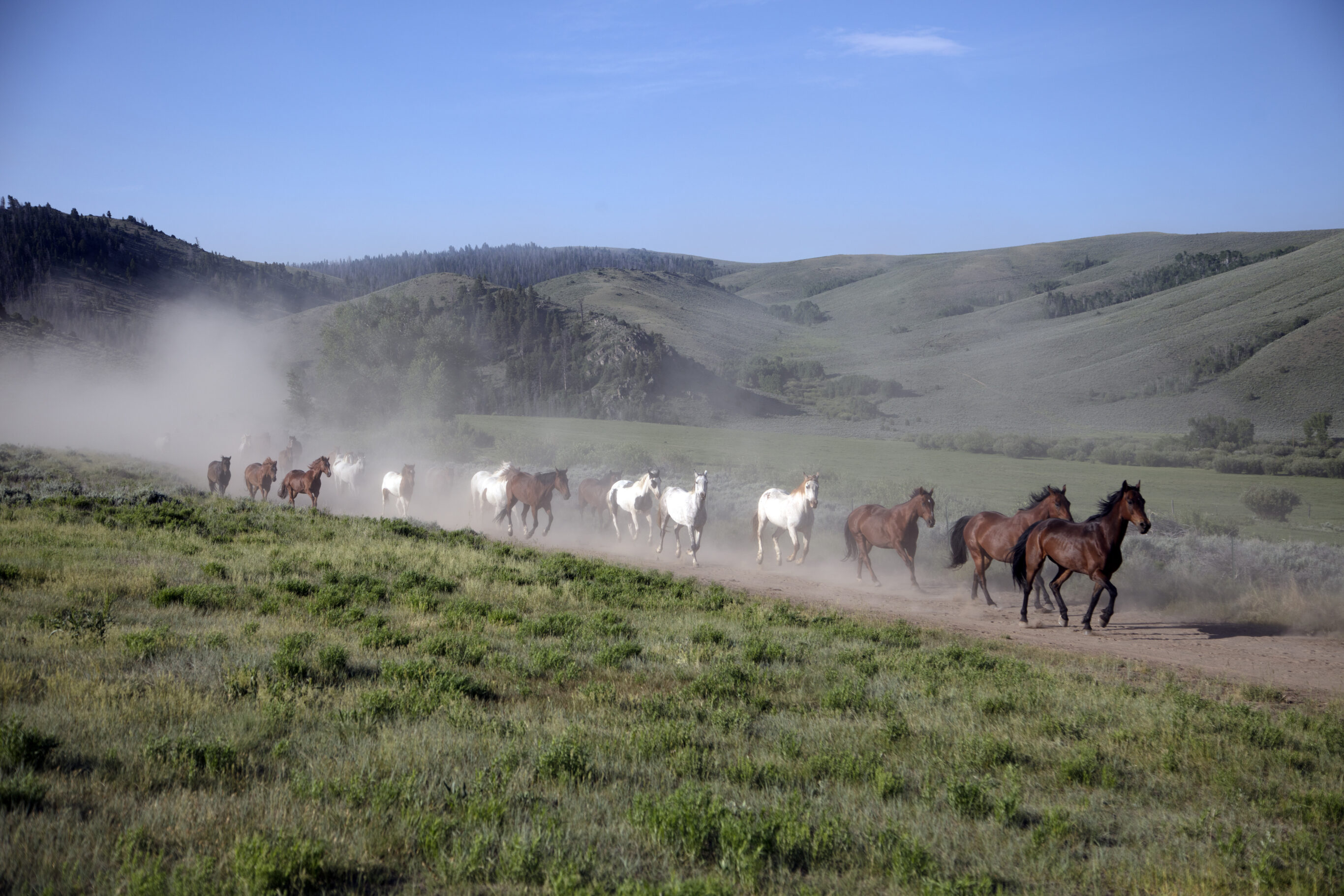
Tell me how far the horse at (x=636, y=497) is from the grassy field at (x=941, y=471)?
10.4 metres

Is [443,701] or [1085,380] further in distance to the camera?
[1085,380]

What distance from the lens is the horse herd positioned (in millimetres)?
13062

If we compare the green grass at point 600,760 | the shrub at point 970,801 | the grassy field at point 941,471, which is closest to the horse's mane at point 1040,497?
the green grass at point 600,760

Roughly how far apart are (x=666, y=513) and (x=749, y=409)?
49.1m

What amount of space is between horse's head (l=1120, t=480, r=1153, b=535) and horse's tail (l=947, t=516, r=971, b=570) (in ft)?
14.5

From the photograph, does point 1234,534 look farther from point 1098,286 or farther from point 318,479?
point 1098,286

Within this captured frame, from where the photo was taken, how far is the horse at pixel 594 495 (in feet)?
87.4

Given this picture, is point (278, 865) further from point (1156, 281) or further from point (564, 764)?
point (1156, 281)

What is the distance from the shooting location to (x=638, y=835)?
4582 mm

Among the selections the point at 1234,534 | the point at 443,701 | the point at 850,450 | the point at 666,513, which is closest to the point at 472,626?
the point at 443,701

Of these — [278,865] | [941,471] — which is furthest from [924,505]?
[941,471]

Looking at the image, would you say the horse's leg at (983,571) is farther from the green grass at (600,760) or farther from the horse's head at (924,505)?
the green grass at (600,760)

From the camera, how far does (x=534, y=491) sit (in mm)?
24391

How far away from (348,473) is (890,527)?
23814 millimetres
